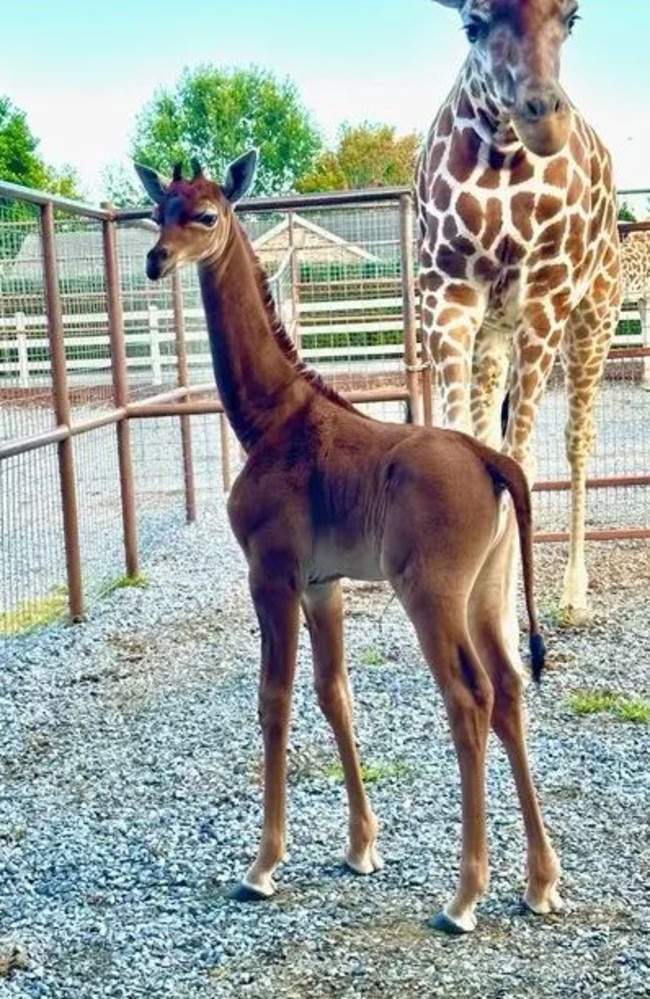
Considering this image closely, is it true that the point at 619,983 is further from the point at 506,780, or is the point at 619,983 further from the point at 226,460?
the point at 226,460

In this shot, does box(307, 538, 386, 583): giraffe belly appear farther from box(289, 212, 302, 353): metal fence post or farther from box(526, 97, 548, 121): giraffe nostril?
box(289, 212, 302, 353): metal fence post

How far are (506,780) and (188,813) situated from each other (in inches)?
36.7

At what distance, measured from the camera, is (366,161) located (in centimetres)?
4222

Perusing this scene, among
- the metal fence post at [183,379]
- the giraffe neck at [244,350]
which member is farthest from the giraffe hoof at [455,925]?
the metal fence post at [183,379]

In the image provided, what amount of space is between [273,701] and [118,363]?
3703 millimetres

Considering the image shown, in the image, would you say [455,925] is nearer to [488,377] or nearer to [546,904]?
[546,904]

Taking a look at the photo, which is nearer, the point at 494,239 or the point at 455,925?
the point at 455,925

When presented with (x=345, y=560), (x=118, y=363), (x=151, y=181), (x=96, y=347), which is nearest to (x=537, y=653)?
(x=345, y=560)

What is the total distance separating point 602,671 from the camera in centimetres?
478

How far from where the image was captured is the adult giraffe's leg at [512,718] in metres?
2.85

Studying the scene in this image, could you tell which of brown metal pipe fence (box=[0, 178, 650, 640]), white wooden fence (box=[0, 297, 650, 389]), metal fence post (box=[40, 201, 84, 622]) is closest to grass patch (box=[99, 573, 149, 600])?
brown metal pipe fence (box=[0, 178, 650, 640])

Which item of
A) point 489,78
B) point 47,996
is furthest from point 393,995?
point 489,78

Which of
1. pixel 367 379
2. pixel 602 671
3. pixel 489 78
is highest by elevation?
pixel 489 78

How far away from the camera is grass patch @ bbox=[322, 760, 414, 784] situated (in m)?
3.73
